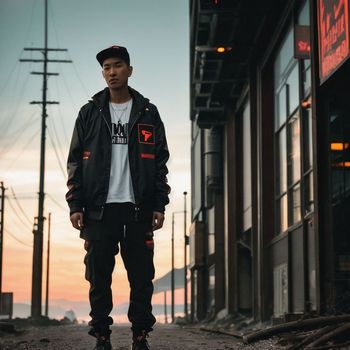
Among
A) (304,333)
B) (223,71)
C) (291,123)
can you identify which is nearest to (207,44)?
(223,71)

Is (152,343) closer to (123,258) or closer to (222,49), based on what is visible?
(123,258)

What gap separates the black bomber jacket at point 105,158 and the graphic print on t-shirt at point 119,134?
0.11 ft

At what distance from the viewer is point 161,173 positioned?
6180mm

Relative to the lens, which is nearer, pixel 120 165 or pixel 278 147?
pixel 120 165

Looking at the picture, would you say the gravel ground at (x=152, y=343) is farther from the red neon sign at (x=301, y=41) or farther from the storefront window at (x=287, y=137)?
the storefront window at (x=287, y=137)

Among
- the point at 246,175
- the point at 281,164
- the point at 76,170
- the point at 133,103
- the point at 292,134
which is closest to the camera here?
the point at 76,170

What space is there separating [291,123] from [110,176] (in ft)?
41.9

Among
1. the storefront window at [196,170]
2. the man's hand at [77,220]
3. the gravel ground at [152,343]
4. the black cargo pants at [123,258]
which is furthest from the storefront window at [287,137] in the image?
the storefront window at [196,170]

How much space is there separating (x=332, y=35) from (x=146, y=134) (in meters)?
6.10

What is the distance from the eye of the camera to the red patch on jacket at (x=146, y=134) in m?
6.17

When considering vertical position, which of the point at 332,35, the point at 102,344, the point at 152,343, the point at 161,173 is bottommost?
Answer: the point at 152,343

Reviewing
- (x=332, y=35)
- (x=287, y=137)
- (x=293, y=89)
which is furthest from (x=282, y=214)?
(x=332, y=35)

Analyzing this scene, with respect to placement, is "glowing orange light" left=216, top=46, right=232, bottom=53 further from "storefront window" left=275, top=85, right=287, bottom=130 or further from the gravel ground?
the gravel ground

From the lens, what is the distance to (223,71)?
22844 millimetres
